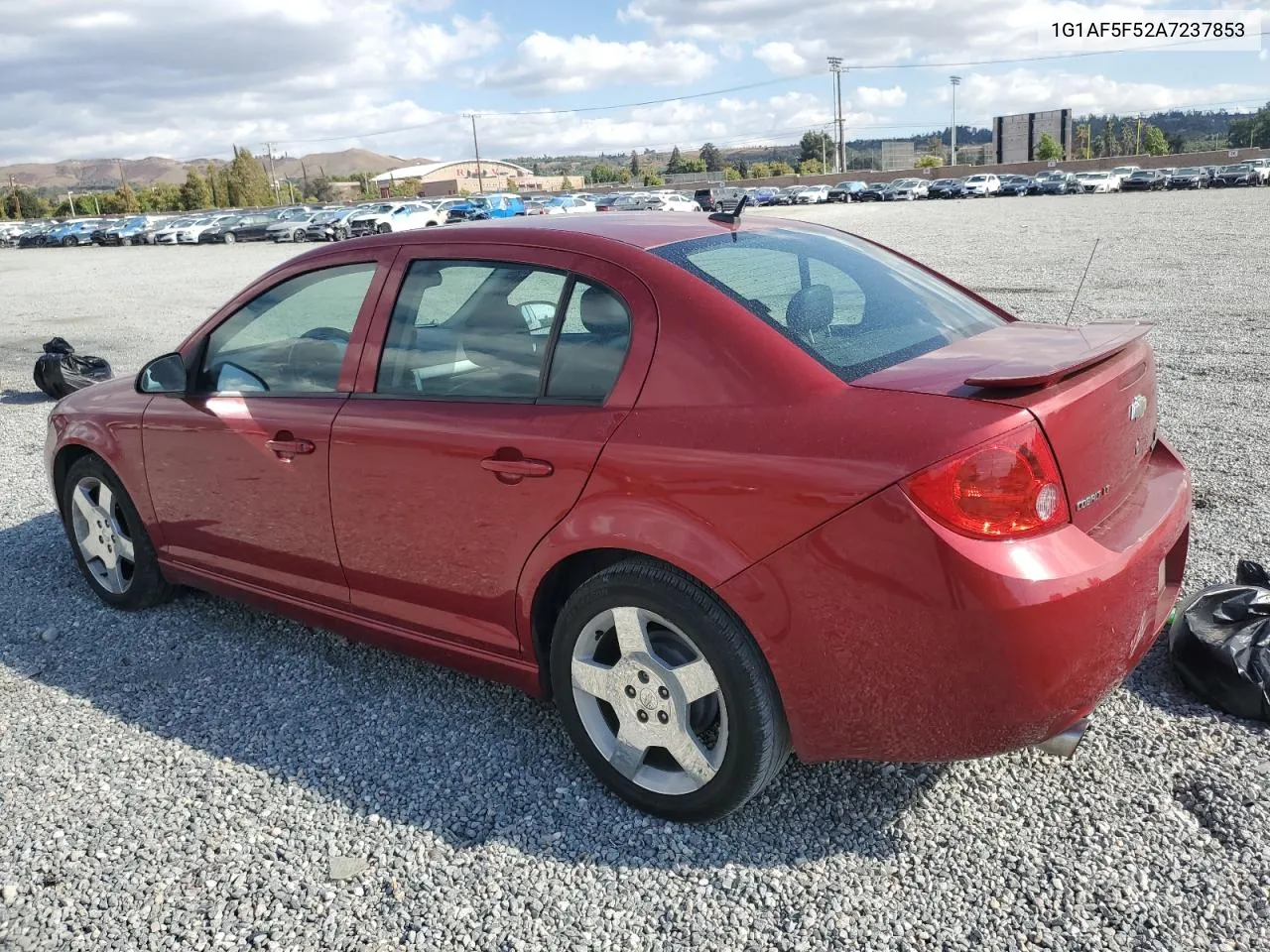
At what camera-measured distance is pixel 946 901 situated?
8.34 feet

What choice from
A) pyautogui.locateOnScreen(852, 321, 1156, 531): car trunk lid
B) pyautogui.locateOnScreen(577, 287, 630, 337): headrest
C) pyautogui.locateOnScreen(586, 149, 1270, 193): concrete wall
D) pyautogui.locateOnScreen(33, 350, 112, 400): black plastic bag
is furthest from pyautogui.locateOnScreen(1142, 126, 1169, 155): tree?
pyautogui.locateOnScreen(577, 287, 630, 337): headrest

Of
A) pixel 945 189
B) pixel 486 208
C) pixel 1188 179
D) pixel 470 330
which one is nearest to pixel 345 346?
pixel 470 330

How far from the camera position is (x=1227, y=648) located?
329 cm

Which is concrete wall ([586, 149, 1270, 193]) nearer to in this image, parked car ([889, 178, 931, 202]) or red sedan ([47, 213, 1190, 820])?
parked car ([889, 178, 931, 202])

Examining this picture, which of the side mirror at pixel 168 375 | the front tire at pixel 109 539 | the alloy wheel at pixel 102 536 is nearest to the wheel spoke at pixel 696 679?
the side mirror at pixel 168 375

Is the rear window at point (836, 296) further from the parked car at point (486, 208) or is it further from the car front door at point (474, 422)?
the parked car at point (486, 208)

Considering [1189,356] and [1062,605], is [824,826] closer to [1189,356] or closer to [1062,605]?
[1062,605]

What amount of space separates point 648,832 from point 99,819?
1672mm

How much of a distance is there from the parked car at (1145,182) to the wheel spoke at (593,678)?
202ft

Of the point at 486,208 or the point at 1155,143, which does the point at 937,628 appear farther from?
the point at 1155,143

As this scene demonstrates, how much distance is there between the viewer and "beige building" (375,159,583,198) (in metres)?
131

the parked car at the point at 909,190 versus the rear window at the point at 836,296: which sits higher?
the parked car at the point at 909,190

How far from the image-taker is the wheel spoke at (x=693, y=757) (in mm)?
2803

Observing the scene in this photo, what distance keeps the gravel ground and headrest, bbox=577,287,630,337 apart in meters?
1.38
